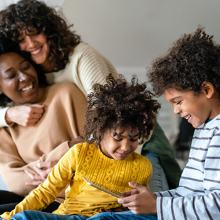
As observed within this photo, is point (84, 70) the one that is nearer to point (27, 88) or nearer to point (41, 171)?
point (27, 88)

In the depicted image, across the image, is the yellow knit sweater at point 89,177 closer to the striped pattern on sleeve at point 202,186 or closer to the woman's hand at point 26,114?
the striped pattern on sleeve at point 202,186

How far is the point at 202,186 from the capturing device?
0.93 m

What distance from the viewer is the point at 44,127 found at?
1438 millimetres

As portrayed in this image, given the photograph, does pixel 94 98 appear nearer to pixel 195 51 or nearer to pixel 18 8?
pixel 195 51

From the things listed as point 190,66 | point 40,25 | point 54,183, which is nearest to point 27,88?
point 40,25

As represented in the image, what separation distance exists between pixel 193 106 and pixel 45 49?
985 millimetres

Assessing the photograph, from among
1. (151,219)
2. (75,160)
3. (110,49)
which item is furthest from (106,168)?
(110,49)

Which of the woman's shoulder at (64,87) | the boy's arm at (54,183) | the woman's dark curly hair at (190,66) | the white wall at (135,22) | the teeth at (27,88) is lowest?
the boy's arm at (54,183)

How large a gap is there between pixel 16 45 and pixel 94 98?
2.61ft

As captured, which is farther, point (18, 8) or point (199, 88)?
point (18, 8)

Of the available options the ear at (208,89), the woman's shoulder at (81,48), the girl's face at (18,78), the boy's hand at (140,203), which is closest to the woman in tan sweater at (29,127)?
Answer: the girl's face at (18,78)

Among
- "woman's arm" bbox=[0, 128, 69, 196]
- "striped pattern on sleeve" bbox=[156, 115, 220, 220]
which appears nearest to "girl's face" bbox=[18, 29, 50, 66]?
"woman's arm" bbox=[0, 128, 69, 196]

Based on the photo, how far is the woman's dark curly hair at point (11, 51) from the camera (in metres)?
1.49

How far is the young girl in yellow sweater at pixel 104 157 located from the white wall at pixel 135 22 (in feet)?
5.52
